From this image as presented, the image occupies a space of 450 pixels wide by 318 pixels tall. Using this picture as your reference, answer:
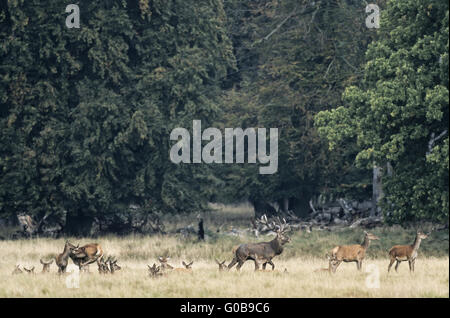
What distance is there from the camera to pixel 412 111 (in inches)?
1051

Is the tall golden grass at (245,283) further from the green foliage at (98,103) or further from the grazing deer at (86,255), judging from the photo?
the green foliage at (98,103)

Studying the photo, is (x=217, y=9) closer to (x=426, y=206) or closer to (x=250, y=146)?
(x=250, y=146)

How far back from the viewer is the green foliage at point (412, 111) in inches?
1031

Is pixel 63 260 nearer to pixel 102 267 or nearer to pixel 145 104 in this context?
pixel 102 267

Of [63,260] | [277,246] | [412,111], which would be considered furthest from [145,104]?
[277,246]

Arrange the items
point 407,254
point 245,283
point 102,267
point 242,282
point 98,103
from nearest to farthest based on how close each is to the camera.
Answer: point 245,283 → point 242,282 → point 407,254 → point 102,267 → point 98,103

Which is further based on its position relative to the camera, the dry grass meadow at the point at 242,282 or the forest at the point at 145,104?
the forest at the point at 145,104

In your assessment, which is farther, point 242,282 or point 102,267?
point 102,267

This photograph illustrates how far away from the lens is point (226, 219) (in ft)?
171

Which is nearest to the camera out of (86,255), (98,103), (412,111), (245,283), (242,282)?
(245,283)

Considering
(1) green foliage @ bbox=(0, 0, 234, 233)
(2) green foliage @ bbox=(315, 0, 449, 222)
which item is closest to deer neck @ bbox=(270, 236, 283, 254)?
(2) green foliage @ bbox=(315, 0, 449, 222)

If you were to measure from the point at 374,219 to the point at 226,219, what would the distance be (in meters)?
15.0

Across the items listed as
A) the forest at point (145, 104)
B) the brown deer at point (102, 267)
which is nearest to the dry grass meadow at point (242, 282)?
the brown deer at point (102, 267)
